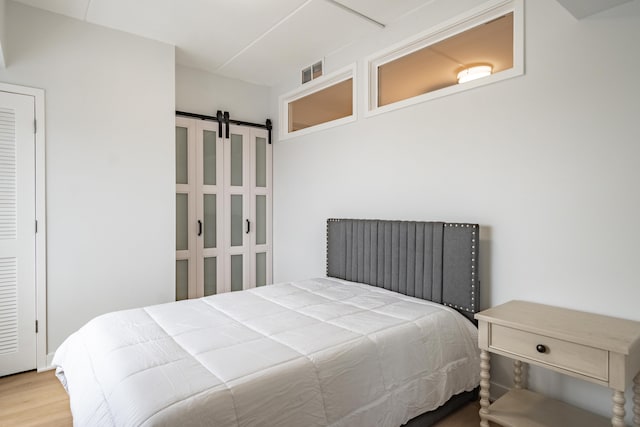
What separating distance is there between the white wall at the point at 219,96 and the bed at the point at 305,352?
7.48ft

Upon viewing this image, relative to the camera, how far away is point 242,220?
165 inches

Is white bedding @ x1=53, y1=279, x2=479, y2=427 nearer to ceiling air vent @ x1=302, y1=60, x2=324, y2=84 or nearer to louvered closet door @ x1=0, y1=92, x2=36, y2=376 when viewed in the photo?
louvered closet door @ x1=0, y1=92, x2=36, y2=376

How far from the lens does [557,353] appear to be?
1.63m

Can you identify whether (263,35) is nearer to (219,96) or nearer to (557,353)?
(219,96)

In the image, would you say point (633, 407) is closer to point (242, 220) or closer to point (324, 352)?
point (324, 352)

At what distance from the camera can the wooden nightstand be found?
4.87 ft

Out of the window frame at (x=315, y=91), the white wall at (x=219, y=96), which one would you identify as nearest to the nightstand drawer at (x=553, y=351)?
the window frame at (x=315, y=91)

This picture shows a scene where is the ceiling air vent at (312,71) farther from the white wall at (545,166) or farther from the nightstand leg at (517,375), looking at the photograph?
the nightstand leg at (517,375)

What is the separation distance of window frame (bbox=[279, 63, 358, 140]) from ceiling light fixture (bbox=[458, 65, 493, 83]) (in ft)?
3.25

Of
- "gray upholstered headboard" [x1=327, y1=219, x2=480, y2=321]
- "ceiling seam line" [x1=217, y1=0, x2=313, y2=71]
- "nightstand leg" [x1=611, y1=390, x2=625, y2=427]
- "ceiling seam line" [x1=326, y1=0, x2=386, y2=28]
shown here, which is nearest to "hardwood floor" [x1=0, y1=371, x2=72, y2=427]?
"gray upholstered headboard" [x1=327, y1=219, x2=480, y2=321]

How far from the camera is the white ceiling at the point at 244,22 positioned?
2.66 meters

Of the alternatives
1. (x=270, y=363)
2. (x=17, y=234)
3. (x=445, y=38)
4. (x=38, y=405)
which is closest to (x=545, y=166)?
(x=445, y=38)

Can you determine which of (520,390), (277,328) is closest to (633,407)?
(520,390)

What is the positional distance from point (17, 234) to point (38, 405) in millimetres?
1247
